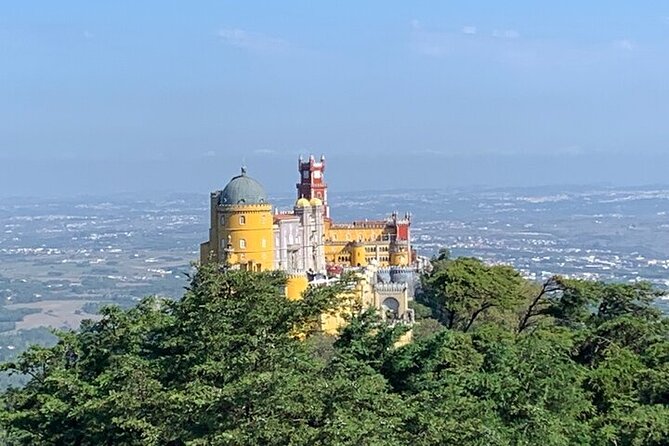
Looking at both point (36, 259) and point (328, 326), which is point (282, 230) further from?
point (36, 259)

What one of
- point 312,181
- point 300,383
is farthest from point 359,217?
point 300,383

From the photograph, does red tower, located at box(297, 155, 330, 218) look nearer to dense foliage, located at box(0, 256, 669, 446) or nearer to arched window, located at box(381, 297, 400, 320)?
arched window, located at box(381, 297, 400, 320)

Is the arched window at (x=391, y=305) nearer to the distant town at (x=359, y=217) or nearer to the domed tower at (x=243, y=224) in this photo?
the domed tower at (x=243, y=224)

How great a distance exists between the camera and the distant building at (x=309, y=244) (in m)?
41.5

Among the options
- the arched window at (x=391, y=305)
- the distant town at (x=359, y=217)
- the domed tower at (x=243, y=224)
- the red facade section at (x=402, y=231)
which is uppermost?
the domed tower at (x=243, y=224)

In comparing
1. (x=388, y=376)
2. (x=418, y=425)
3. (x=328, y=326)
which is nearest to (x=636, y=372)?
(x=388, y=376)

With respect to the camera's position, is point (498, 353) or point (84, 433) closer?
point (84, 433)

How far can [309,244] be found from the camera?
2106 inches

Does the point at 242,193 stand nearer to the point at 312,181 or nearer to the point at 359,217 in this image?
the point at 312,181

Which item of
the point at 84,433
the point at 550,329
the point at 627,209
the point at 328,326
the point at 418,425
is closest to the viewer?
the point at 418,425

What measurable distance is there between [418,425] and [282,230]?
35320mm

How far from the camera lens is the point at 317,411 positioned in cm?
1484

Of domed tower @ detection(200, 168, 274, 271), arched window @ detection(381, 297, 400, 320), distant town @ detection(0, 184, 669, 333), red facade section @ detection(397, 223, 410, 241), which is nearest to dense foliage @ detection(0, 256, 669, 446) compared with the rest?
arched window @ detection(381, 297, 400, 320)

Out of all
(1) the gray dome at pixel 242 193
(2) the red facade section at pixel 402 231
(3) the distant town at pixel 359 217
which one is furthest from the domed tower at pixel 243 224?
(3) the distant town at pixel 359 217
